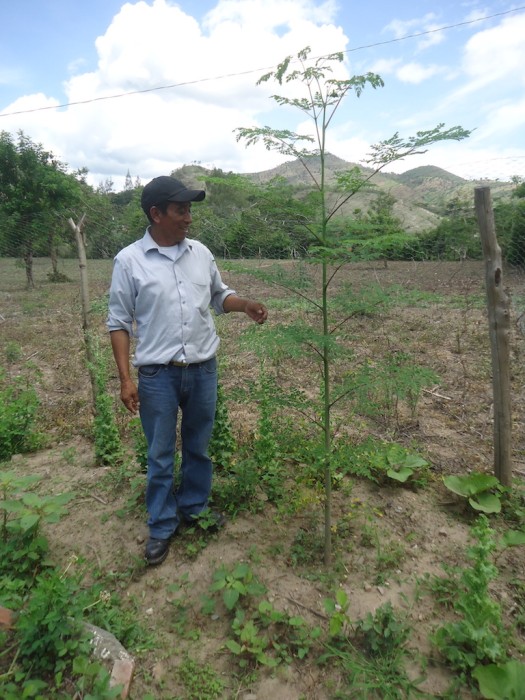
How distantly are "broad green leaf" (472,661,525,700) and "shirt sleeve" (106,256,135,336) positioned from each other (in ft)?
7.59

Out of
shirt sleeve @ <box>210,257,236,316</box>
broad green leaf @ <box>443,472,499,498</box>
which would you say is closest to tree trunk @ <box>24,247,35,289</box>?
shirt sleeve @ <box>210,257,236,316</box>

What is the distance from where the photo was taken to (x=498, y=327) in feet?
9.87

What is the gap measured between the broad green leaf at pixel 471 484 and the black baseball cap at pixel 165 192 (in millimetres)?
2546

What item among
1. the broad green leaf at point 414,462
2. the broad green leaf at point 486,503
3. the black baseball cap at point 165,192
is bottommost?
the broad green leaf at point 486,503

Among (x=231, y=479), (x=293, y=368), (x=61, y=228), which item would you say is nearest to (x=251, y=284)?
(x=61, y=228)

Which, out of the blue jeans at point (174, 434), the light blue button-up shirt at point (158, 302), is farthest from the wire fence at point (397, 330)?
the blue jeans at point (174, 434)

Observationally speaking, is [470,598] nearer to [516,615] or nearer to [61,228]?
[516,615]

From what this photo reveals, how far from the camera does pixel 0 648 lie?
1.92 meters

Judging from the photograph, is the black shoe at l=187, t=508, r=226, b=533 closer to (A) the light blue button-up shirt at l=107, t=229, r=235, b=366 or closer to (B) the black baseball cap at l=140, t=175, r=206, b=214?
(A) the light blue button-up shirt at l=107, t=229, r=235, b=366

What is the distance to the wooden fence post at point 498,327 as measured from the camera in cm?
297

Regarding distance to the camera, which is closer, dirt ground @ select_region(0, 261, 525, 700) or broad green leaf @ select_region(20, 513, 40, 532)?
dirt ground @ select_region(0, 261, 525, 700)

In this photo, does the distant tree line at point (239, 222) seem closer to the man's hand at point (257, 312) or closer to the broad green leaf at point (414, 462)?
the man's hand at point (257, 312)

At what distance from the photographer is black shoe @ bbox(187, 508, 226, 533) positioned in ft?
8.64

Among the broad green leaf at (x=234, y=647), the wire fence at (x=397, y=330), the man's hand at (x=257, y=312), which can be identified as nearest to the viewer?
the broad green leaf at (x=234, y=647)
